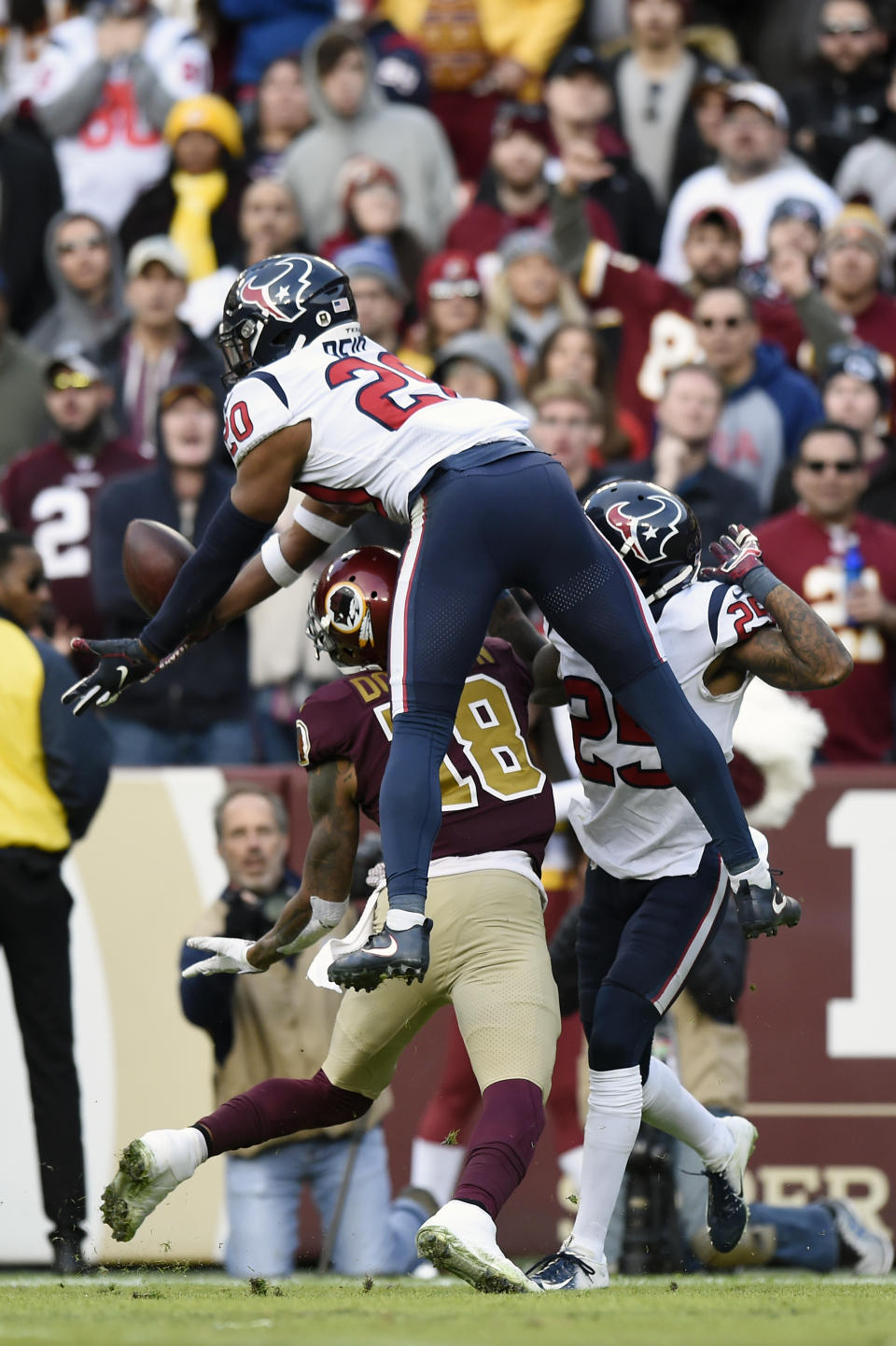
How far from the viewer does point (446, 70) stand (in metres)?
12.4

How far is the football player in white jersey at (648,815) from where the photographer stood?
5.31m

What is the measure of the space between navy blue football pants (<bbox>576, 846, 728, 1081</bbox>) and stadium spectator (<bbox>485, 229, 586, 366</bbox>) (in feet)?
15.2

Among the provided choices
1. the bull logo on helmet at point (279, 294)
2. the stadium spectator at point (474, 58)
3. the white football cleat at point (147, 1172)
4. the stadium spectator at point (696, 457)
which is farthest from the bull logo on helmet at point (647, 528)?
the stadium spectator at point (474, 58)

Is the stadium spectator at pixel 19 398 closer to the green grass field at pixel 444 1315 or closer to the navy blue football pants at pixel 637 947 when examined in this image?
the green grass field at pixel 444 1315

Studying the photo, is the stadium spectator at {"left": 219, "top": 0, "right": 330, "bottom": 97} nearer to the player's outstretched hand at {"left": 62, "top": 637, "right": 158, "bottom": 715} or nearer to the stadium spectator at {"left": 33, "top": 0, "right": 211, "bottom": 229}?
the stadium spectator at {"left": 33, "top": 0, "right": 211, "bottom": 229}

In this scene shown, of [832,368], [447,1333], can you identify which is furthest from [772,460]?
[447,1333]

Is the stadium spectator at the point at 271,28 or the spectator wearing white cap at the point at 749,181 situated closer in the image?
the spectator wearing white cap at the point at 749,181

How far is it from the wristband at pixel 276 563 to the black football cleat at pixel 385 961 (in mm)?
1147

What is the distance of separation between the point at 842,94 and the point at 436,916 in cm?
754

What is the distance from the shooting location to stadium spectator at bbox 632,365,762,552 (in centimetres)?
848

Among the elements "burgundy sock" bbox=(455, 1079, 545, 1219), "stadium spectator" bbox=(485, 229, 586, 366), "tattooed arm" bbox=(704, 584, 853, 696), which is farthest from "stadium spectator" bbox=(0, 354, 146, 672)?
"burgundy sock" bbox=(455, 1079, 545, 1219)

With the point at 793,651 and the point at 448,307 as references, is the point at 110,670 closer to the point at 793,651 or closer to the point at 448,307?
the point at 793,651

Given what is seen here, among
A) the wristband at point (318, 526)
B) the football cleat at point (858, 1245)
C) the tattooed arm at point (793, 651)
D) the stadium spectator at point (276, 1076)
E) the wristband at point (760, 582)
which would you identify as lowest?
the football cleat at point (858, 1245)

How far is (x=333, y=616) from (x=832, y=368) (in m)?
4.43
